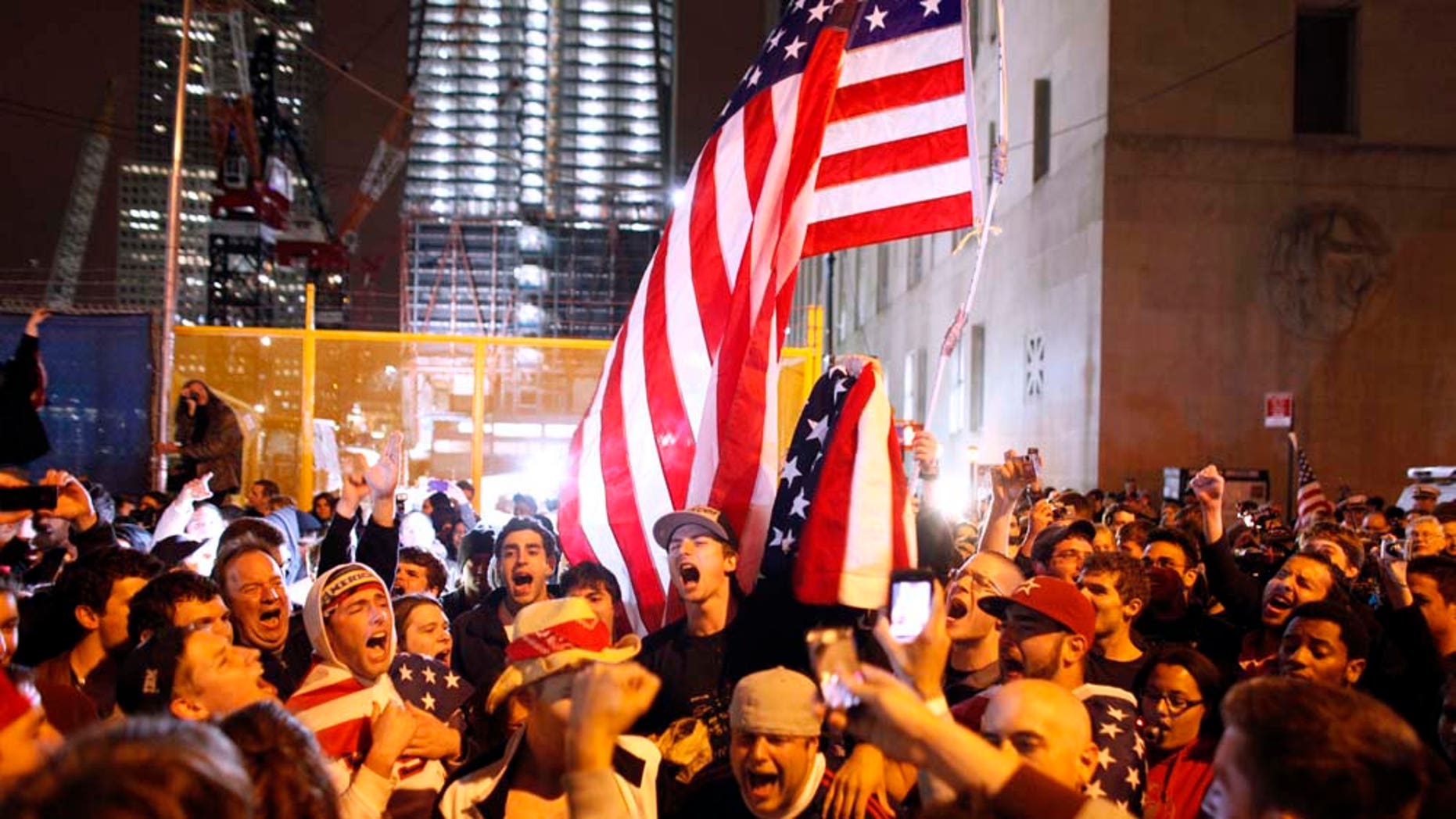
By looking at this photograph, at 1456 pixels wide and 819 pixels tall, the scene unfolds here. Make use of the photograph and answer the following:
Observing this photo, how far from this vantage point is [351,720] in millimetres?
3301

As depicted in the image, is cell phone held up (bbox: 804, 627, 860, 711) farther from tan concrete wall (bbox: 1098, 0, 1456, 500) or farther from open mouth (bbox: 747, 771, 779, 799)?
tan concrete wall (bbox: 1098, 0, 1456, 500)

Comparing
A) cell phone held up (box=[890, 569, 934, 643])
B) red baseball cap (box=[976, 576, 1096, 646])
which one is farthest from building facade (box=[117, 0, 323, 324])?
cell phone held up (box=[890, 569, 934, 643])

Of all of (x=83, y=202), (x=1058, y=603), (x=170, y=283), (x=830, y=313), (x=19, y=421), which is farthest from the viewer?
(x=83, y=202)

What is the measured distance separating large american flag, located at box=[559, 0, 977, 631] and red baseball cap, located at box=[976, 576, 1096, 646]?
152 cm

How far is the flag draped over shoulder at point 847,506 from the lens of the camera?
15.9 feet

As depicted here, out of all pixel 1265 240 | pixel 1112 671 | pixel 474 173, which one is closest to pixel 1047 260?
pixel 1265 240

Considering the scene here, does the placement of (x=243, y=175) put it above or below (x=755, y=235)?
above

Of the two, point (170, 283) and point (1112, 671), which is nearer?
point (1112, 671)

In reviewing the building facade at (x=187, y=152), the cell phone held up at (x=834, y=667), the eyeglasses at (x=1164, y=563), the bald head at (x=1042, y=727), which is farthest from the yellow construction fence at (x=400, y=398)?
the building facade at (x=187, y=152)

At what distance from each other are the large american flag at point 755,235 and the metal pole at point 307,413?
598cm

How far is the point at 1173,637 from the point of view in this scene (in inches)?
237

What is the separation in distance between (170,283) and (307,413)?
9.14ft

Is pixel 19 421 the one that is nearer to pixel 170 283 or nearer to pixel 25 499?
pixel 25 499

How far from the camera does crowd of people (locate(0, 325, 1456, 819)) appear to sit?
6.84 ft
